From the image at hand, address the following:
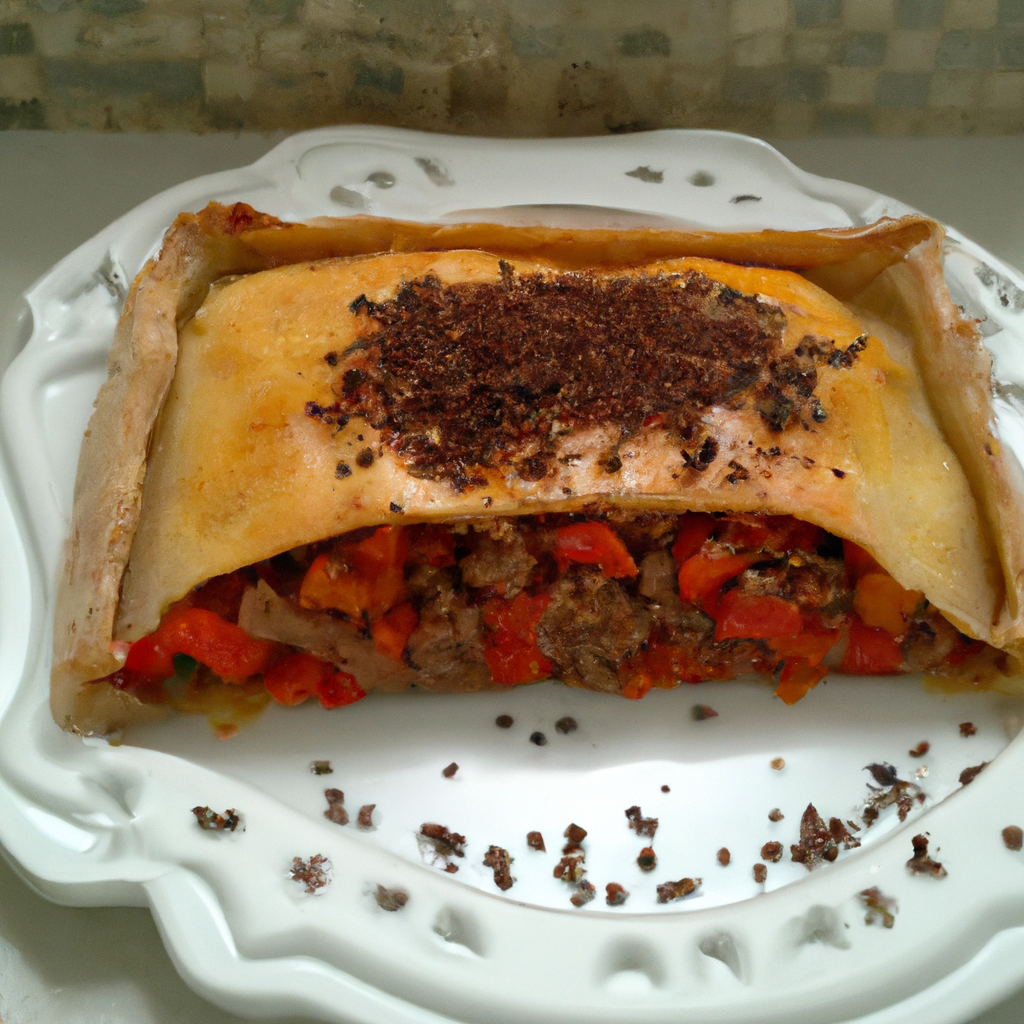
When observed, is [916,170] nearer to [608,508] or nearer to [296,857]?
[608,508]

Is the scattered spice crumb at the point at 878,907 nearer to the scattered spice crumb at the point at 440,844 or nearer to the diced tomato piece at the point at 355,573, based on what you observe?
the scattered spice crumb at the point at 440,844

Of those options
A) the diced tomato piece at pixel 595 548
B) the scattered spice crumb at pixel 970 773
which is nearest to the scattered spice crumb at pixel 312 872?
the diced tomato piece at pixel 595 548

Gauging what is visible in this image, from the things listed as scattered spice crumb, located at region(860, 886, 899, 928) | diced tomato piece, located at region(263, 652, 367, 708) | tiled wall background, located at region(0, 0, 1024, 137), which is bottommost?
scattered spice crumb, located at region(860, 886, 899, 928)

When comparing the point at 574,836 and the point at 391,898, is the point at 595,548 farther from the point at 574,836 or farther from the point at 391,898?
the point at 391,898

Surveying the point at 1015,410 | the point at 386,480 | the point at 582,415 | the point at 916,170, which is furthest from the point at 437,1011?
the point at 916,170

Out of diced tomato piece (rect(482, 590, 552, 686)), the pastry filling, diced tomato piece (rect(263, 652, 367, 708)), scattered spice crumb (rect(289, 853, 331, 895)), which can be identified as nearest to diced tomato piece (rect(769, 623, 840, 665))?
the pastry filling

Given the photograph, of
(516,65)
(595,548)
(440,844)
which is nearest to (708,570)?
(595,548)

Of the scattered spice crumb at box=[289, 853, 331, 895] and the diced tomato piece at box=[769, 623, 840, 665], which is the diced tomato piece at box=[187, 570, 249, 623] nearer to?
the scattered spice crumb at box=[289, 853, 331, 895]

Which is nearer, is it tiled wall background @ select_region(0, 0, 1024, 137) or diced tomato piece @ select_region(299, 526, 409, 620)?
diced tomato piece @ select_region(299, 526, 409, 620)

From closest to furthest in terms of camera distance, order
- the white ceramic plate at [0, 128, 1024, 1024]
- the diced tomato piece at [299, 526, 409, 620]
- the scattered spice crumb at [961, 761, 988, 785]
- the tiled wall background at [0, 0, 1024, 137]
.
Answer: the white ceramic plate at [0, 128, 1024, 1024]
the diced tomato piece at [299, 526, 409, 620]
the scattered spice crumb at [961, 761, 988, 785]
the tiled wall background at [0, 0, 1024, 137]
